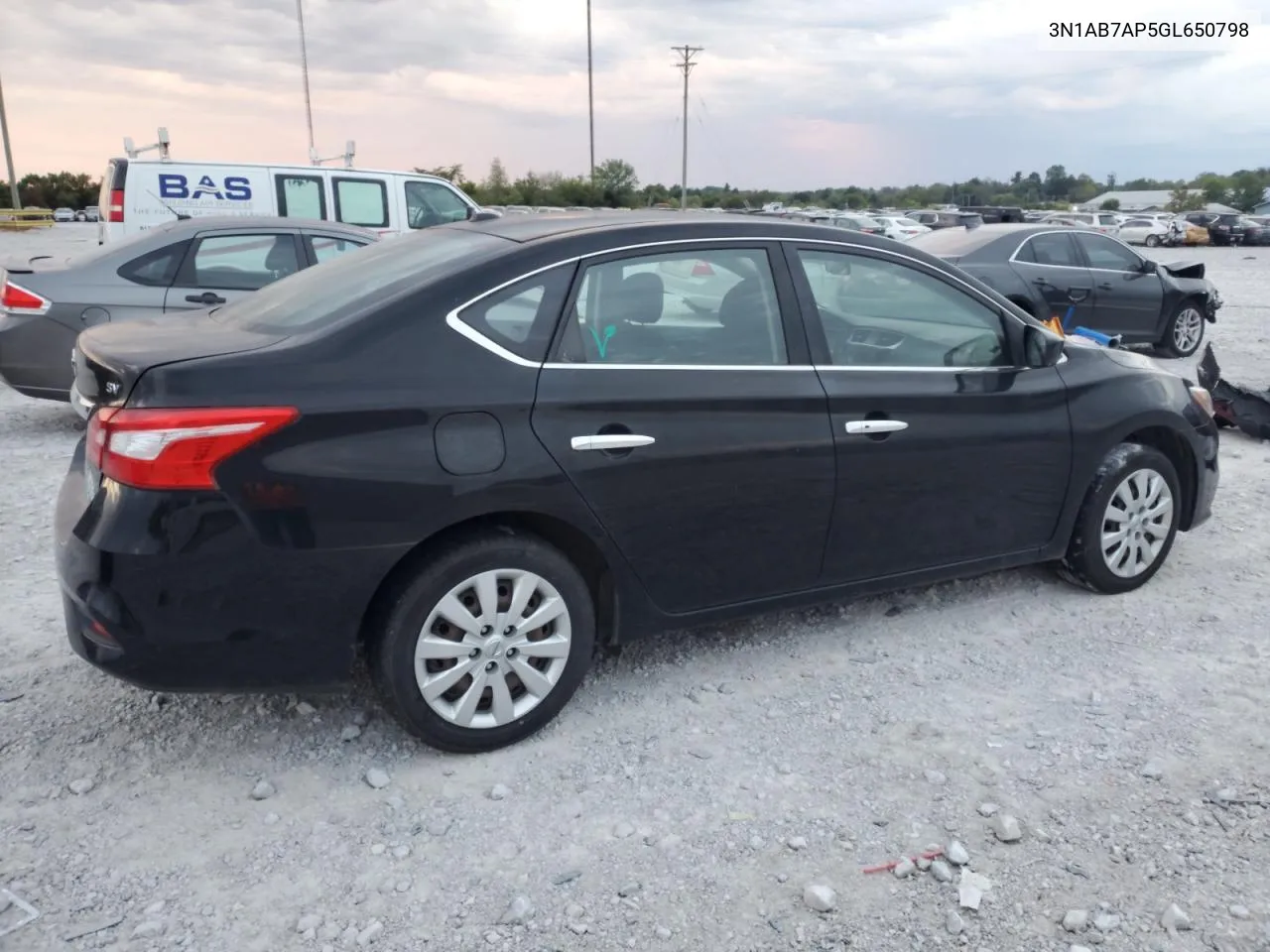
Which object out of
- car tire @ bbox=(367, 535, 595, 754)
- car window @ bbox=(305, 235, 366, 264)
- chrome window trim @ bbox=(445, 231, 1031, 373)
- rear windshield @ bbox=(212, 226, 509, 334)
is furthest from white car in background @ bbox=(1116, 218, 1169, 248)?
car tire @ bbox=(367, 535, 595, 754)

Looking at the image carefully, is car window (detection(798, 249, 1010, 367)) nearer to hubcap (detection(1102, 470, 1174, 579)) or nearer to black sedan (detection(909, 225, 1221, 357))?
hubcap (detection(1102, 470, 1174, 579))

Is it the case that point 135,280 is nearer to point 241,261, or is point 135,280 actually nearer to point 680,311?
point 241,261

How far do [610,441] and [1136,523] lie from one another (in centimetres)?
265

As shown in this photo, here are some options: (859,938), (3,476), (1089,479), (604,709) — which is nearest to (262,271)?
(3,476)

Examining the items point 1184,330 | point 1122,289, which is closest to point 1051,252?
point 1122,289

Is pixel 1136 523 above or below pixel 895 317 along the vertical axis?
below

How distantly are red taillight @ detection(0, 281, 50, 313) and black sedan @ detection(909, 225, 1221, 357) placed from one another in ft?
25.6

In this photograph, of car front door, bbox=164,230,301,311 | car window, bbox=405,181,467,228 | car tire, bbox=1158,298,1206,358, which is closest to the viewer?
car front door, bbox=164,230,301,311

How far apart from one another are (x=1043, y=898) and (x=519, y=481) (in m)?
1.80

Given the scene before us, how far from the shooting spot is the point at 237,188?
41.4 feet

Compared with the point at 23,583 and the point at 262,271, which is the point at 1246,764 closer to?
the point at 23,583

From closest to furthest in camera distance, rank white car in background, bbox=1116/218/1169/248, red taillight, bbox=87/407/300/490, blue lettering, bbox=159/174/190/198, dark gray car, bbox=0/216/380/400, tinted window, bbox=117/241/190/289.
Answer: red taillight, bbox=87/407/300/490
dark gray car, bbox=0/216/380/400
tinted window, bbox=117/241/190/289
blue lettering, bbox=159/174/190/198
white car in background, bbox=1116/218/1169/248

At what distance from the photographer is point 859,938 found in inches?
103

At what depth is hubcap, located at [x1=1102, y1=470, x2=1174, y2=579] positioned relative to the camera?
4.62 metres
